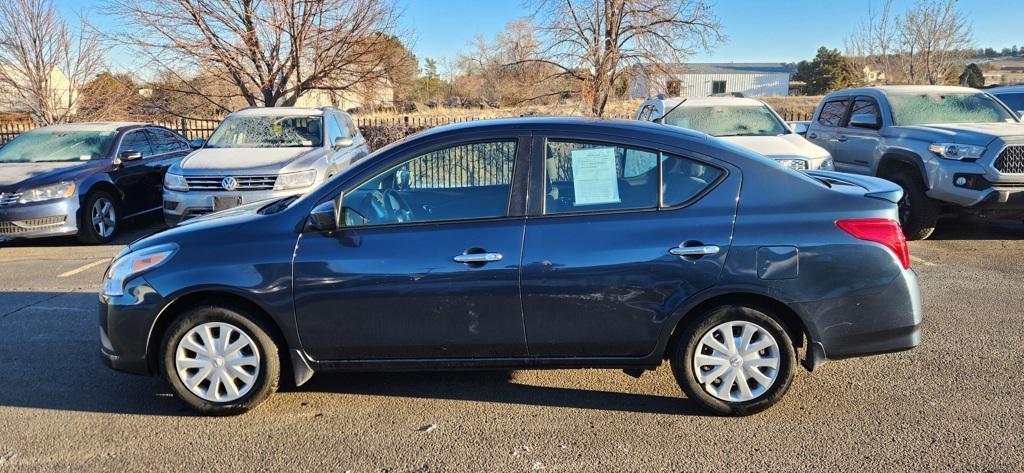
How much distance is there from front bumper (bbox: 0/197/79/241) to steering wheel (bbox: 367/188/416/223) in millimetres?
6864

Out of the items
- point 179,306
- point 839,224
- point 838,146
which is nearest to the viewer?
point 839,224

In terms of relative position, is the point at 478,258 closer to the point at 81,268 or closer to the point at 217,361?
the point at 217,361

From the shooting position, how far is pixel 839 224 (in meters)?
3.69

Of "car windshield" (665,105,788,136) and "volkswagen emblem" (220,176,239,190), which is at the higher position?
"car windshield" (665,105,788,136)

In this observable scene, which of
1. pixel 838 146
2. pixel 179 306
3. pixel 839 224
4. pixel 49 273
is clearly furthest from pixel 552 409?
pixel 838 146

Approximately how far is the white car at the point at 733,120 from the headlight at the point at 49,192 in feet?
24.8

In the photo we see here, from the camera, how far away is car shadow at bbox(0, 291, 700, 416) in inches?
161

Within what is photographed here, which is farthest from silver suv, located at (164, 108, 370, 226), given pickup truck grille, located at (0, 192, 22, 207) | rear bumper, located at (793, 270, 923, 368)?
rear bumper, located at (793, 270, 923, 368)

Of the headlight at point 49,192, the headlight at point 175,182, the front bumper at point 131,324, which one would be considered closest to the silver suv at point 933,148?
the front bumper at point 131,324

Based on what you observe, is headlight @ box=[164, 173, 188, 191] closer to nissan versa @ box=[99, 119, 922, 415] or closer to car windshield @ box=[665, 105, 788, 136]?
nissan versa @ box=[99, 119, 922, 415]

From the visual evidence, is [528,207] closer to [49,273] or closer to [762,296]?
[762,296]

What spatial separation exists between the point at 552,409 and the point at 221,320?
183 cm

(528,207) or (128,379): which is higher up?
(528,207)

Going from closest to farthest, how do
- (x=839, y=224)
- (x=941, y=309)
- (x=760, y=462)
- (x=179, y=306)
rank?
1. (x=760, y=462)
2. (x=839, y=224)
3. (x=179, y=306)
4. (x=941, y=309)
